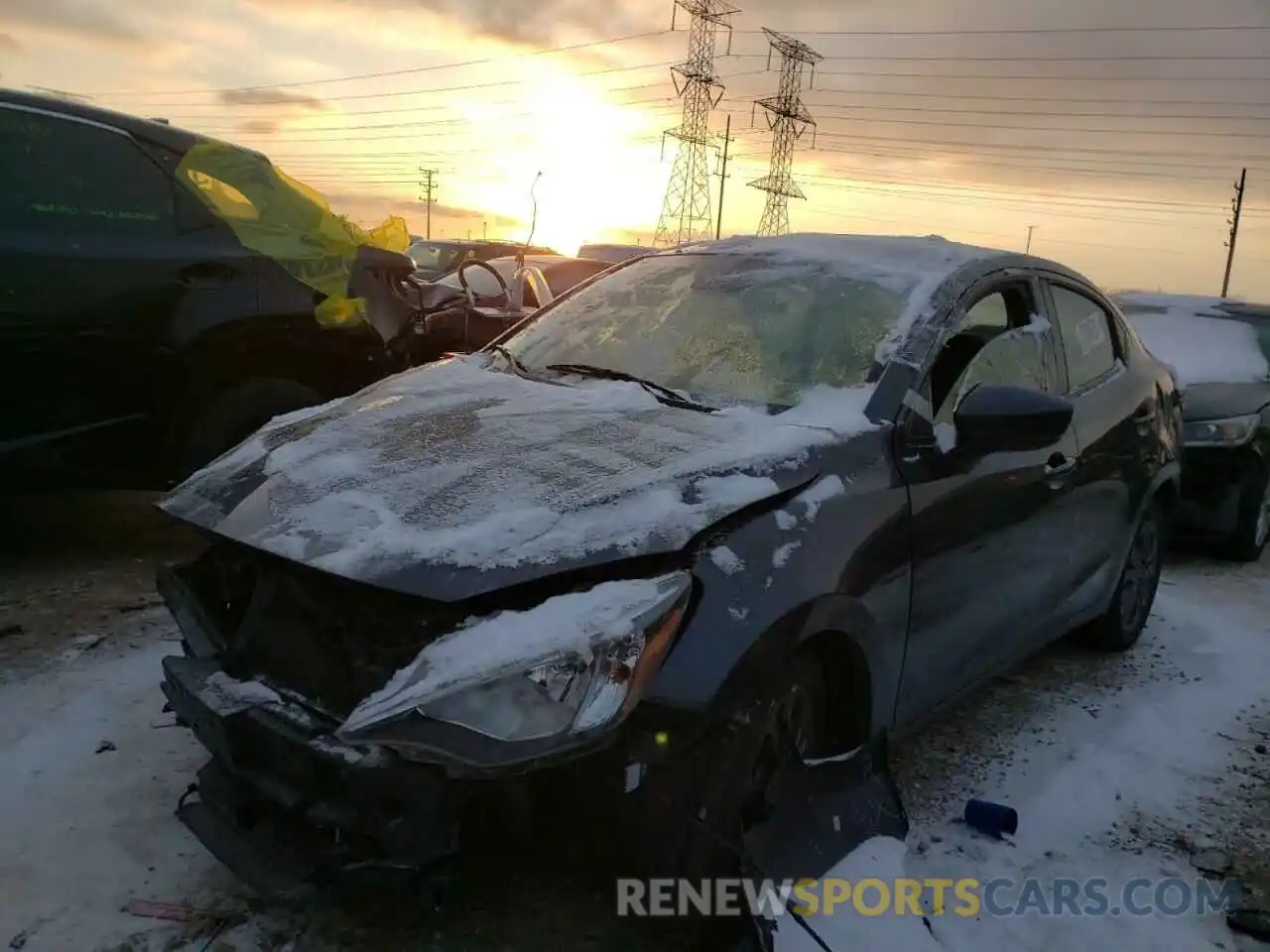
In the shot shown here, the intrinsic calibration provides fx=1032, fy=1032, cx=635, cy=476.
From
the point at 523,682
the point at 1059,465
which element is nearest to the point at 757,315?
the point at 1059,465

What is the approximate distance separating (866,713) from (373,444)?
4.70 ft

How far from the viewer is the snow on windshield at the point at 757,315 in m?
3.01

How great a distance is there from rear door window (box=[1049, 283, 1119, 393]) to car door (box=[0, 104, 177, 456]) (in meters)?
3.62

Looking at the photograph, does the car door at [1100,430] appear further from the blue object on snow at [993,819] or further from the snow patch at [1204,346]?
the snow patch at [1204,346]

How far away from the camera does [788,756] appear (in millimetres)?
2404

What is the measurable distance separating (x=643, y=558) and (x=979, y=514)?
134cm

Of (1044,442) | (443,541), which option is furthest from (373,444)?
(1044,442)

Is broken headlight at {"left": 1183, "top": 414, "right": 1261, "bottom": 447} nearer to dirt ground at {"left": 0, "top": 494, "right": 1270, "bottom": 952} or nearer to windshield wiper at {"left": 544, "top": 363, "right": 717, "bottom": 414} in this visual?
dirt ground at {"left": 0, "top": 494, "right": 1270, "bottom": 952}

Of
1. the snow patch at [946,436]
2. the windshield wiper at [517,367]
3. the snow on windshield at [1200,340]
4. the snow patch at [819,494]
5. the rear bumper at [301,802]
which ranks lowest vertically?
the rear bumper at [301,802]

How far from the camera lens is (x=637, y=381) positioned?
3.11 m

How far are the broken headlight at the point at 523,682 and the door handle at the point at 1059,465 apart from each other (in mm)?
1918

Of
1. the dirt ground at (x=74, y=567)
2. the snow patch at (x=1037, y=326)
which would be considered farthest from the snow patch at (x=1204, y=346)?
the dirt ground at (x=74, y=567)

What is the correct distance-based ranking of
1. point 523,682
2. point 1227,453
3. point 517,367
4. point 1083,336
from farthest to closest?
point 1227,453
point 1083,336
point 517,367
point 523,682

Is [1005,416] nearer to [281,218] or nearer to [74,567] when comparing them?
[281,218]
